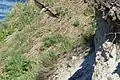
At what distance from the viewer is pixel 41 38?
379 inches

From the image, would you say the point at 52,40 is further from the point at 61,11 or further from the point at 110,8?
the point at 110,8

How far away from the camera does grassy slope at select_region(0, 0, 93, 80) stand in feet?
27.5

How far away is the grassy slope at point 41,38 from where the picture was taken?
27.5ft

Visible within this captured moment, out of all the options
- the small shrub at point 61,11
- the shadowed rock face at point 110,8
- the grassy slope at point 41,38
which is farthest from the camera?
the small shrub at point 61,11

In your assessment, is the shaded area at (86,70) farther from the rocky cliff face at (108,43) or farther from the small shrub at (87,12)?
the small shrub at (87,12)

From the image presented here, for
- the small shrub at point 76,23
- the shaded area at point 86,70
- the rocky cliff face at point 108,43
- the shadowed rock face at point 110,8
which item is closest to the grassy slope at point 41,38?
the small shrub at point 76,23

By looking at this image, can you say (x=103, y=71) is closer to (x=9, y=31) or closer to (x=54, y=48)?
(x=54, y=48)

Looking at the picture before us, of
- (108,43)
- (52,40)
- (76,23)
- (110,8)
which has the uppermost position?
(110,8)

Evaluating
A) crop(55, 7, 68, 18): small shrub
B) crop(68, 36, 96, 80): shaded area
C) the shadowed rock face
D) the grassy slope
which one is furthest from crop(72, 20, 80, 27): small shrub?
the shadowed rock face

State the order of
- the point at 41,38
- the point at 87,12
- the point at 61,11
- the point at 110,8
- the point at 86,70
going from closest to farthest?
the point at 110,8 → the point at 86,70 → the point at 87,12 → the point at 41,38 → the point at 61,11

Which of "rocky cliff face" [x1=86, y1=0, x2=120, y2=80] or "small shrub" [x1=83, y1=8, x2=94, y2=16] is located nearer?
"rocky cliff face" [x1=86, y1=0, x2=120, y2=80]

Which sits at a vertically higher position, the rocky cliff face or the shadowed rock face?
the shadowed rock face

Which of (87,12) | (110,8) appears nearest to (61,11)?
(87,12)

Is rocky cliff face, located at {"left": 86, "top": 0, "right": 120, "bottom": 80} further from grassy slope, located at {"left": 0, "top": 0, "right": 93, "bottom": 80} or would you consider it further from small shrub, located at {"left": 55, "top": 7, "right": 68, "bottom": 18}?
small shrub, located at {"left": 55, "top": 7, "right": 68, "bottom": 18}
